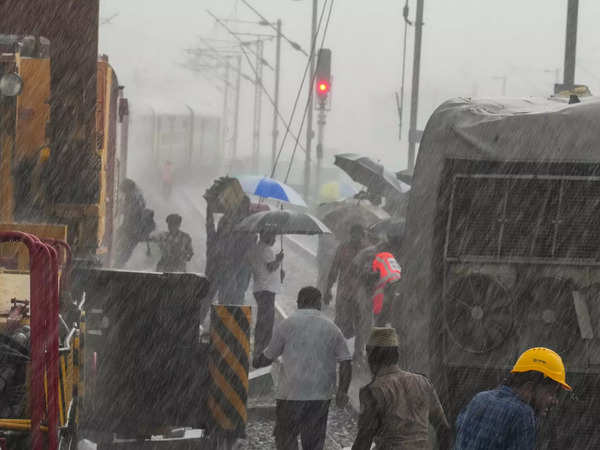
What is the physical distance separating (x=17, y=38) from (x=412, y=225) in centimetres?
323

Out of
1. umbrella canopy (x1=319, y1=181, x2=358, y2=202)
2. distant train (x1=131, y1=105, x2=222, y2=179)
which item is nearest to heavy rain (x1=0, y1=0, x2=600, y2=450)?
umbrella canopy (x1=319, y1=181, x2=358, y2=202)

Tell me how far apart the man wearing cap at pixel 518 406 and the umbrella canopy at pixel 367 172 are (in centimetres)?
1219

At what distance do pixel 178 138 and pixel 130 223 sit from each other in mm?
39470

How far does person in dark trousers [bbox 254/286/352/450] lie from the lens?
8320mm

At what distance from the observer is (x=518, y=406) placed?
5.09 meters

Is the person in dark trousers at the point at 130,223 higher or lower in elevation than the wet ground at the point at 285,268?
higher

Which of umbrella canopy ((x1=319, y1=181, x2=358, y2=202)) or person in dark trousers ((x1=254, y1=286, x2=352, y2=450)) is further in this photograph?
umbrella canopy ((x1=319, y1=181, x2=358, y2=202))

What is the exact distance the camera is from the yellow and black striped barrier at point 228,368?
30.1 feet

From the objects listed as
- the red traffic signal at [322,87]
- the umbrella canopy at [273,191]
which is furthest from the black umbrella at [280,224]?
the red traffic signal at [322,87]

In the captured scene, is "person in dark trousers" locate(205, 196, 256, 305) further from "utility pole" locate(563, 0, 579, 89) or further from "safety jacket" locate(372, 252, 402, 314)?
"utility pole" locate(563, 0, 579, 89)

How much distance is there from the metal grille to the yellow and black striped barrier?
1850 mm

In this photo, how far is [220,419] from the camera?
9195 millimetres

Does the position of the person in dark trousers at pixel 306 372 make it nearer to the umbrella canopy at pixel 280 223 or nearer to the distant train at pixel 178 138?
the umbrella canopy at pixel 280 223

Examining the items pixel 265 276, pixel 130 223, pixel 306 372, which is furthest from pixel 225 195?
pixel 306 372
